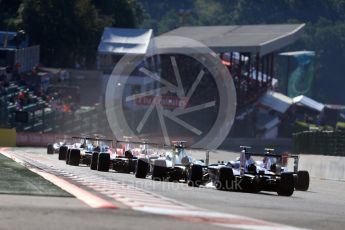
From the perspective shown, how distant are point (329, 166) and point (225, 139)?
105 feet

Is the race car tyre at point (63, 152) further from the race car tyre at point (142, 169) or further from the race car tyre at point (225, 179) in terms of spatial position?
the race car tyre at point (225, 179)

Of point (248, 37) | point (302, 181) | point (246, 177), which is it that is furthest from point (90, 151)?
point (248, 37)

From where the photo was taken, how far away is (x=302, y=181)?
85.1ft

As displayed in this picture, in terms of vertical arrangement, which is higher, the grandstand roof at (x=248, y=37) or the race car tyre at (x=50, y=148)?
the grandstand roof at (x=248, y=37)

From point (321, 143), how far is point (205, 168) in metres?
12.8

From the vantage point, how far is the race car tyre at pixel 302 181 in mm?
25953

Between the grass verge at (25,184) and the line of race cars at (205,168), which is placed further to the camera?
the line of race cars at (205,168)

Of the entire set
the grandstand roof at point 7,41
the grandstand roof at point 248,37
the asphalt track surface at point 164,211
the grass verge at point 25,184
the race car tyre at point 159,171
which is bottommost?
the asphalt track surface at point 164,211

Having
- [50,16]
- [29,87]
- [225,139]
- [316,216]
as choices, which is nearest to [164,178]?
[316,216]

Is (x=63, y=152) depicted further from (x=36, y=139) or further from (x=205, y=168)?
(x=36, y=139)

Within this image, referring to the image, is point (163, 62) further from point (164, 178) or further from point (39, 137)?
point (164, 178)

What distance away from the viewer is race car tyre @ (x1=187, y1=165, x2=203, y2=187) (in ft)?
76.8

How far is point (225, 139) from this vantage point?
66.2 metres

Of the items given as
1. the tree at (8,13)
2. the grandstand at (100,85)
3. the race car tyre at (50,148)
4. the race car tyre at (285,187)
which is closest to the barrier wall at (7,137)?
the grandstand at (100,85)
